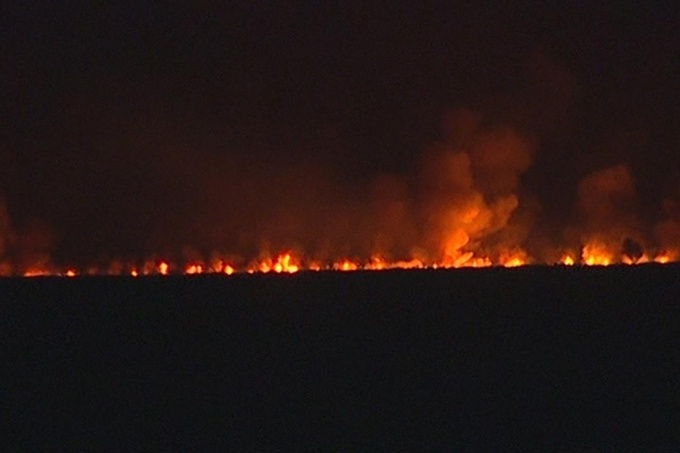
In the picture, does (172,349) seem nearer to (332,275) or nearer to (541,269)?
(332,275)

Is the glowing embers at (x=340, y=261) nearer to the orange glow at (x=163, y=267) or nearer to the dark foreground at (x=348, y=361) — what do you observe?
the orange glow at (x=163, y=267)

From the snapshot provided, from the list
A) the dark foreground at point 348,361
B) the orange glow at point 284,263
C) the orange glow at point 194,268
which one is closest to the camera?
the dark foreground at point 348,361

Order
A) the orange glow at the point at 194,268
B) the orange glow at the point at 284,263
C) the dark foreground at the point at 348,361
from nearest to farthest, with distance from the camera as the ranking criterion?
the dark foreground at the point at 348,361 → the orange glow at the point at 284,263 → the orange glow at the point at 194,268

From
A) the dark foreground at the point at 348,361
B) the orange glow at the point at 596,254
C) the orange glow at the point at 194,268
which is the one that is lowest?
the dark foreground at the point at 348,361

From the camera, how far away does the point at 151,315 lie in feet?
16.6

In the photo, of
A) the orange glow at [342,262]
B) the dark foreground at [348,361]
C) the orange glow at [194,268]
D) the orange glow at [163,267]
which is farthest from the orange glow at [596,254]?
the orange glow at [163,267]

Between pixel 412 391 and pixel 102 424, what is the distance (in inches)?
54.1

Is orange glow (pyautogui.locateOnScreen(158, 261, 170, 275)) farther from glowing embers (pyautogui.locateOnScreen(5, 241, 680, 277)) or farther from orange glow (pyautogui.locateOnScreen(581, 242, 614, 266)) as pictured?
orange glow (pyautogui.locateOnScreen(581, 242, 614, 266))

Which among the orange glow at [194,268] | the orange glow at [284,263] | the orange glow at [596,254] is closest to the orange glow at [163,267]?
the orange glow at [194,268]

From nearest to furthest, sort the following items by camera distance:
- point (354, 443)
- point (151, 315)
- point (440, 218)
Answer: point (354, 443), point (151, 315), point (440, 218)

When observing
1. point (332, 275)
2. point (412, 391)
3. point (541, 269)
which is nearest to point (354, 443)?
point (412, 391)

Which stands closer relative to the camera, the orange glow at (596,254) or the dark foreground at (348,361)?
the dark foreground at (348,361)

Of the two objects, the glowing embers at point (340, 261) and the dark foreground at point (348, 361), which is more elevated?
the glowing embers at point (340, 261)

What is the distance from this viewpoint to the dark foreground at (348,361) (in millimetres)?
4801
